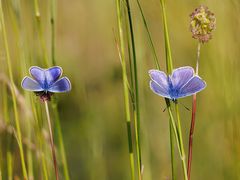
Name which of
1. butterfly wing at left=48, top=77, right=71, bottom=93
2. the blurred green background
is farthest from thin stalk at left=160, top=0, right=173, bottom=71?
the blurred green background

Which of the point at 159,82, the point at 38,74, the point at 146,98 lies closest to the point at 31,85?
the point at 38,74

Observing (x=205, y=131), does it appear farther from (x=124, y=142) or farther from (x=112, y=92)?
(x=112, y=92)

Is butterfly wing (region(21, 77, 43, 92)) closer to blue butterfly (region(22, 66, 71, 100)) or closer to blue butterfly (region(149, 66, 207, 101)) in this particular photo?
blue butterfly (region(22, 66, 71, 100))

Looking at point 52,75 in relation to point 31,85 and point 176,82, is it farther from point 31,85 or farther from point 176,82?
point 176,82

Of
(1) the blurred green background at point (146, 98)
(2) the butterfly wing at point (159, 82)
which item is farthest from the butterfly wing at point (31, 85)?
(1) the blurred green background at point (146, 98)

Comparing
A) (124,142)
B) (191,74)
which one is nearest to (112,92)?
(124,142)

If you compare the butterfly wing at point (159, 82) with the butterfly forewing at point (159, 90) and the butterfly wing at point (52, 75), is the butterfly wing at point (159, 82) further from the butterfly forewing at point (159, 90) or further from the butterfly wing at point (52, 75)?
the butterfly wing at point (52, 75)
